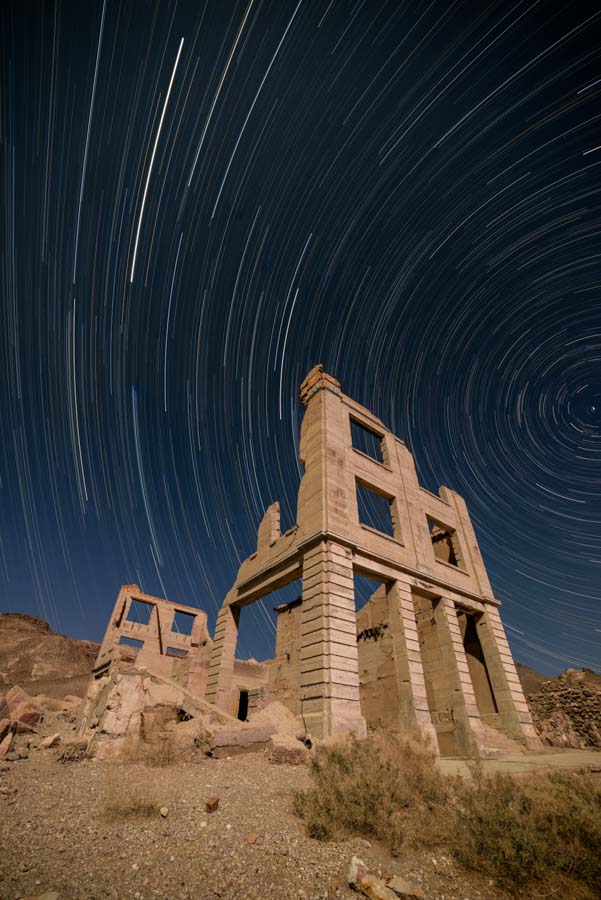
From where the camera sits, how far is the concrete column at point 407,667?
9.86m

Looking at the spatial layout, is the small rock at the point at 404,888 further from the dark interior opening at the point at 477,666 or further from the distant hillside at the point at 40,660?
the distant hillside at the point at 40,660

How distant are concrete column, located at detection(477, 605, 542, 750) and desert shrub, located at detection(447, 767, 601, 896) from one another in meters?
9.96

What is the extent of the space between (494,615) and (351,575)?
326 inches

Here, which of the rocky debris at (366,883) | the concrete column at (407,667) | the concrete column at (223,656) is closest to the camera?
the rocky debris at (366,883)

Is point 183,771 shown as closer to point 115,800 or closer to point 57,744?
→ point 115,800

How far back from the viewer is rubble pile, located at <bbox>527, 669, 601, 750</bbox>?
15.4m

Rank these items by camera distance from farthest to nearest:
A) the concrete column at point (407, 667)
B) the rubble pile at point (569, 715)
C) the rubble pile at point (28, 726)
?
the rubble pile at point (569, 715)
the concrete column at point (407, 667)
the rubble pile at point (28, 726)

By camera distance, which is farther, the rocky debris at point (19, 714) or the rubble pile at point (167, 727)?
the rocky debris at point (19, 714)

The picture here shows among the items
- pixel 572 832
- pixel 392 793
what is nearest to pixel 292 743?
pixel 392 793

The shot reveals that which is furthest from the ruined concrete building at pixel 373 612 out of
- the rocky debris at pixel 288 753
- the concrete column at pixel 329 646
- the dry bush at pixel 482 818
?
the dry bush at pixel 482 818

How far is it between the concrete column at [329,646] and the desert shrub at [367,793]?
1847mm

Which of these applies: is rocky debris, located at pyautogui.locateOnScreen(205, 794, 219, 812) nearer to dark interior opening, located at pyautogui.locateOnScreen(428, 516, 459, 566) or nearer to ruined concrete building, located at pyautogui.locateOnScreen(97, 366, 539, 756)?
ruined concrete building, located at pyautogui.locateOnScreen(97, 366, 539, 756)

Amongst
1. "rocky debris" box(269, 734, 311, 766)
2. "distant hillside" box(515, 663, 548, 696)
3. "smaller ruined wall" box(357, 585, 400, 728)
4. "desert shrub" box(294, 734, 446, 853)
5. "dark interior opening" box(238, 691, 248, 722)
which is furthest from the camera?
"distant hillside" box(515, 663, 548, 696)

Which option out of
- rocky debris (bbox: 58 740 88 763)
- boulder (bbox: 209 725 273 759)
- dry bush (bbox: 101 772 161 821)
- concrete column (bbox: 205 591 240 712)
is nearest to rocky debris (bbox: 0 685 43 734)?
rocky debris (bbox: 58 740 88 763)
